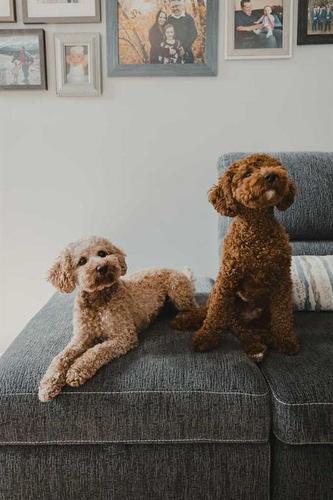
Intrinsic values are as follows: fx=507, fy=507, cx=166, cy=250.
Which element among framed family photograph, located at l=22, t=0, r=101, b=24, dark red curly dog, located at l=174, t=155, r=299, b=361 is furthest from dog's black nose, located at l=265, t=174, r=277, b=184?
framed family photograph, located at l=22, t=0, r=101, b=24

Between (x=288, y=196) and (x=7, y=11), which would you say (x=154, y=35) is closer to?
(x=7, y=11)

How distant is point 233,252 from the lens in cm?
145

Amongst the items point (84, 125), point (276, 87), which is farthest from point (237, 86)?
point (84, 125)

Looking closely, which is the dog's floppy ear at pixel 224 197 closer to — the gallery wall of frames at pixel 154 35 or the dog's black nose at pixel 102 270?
the dog's black nose at pixel 102 270

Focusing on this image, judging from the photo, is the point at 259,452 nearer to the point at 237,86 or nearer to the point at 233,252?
the point at 233,252

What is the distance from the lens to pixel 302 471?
131cm

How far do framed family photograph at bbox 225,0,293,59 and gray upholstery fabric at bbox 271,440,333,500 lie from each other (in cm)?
158

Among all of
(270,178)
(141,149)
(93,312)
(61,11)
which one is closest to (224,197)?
(270,178)

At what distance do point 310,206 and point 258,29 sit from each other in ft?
2.69

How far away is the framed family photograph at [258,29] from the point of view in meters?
2.12

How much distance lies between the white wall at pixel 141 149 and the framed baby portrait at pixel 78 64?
0.04m

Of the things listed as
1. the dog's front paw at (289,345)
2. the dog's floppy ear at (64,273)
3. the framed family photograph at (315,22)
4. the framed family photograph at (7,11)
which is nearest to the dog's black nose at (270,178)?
the dog's front paw at (289,345)

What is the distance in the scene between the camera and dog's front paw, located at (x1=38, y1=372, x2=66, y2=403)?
1.27 metres

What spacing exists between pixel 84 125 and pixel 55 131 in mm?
135
